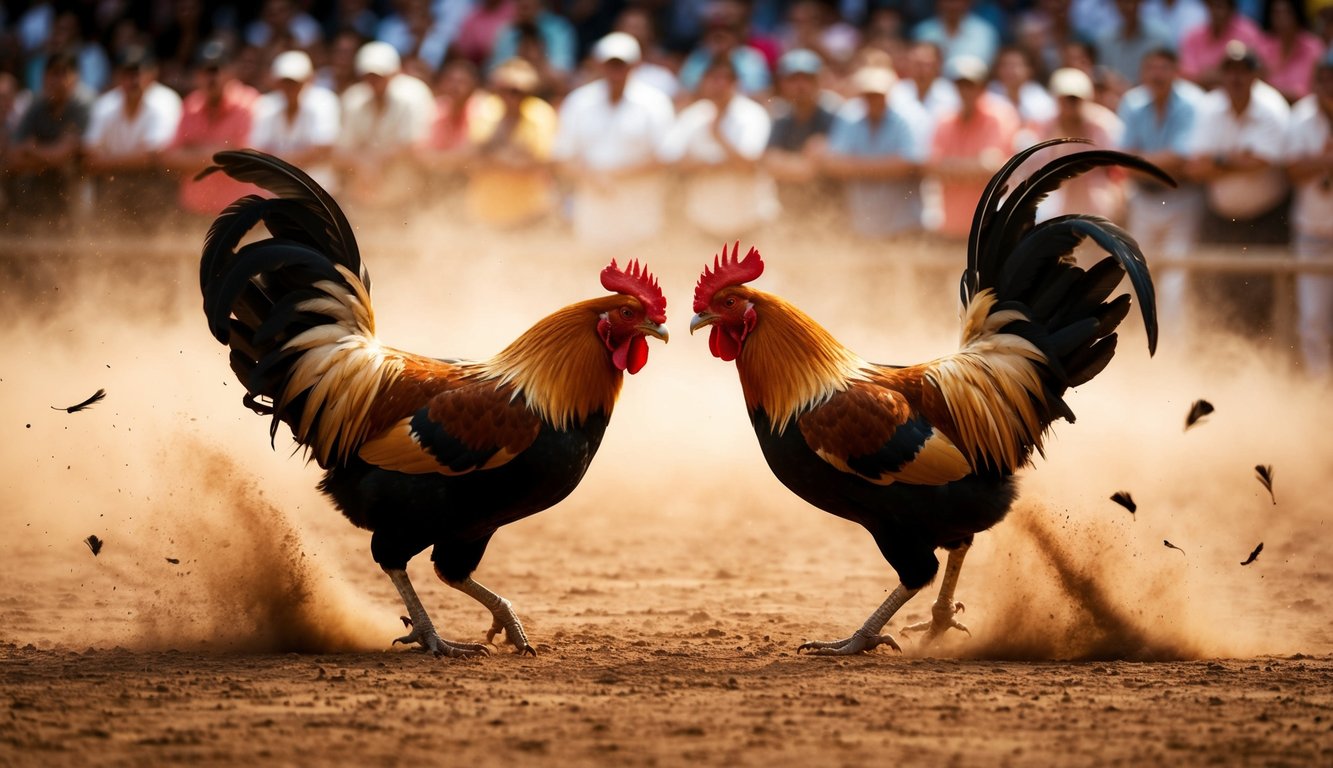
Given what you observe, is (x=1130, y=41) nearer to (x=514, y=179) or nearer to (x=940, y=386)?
(x=514, y=179)

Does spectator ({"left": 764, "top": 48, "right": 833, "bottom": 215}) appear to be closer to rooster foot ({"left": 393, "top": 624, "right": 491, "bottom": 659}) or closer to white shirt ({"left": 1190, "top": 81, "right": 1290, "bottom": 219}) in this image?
white shirt ({"left": 1190, "top": 81, "right": 1290, "bottom": 219})

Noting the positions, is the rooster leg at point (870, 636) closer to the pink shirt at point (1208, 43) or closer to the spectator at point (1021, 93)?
the spectator at point (1021, 93)

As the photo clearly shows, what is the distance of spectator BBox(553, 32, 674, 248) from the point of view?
13.0m

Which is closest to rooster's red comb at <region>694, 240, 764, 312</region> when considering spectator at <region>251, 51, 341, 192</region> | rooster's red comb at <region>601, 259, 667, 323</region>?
rooster's red comb at <region>601, 259, 667, 323</region>

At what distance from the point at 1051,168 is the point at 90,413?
6.83m

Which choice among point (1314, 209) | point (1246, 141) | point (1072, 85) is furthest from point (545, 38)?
point (1314, 209)

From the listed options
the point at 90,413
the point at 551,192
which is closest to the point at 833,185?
the point at 551,192

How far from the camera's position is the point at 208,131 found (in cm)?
1358

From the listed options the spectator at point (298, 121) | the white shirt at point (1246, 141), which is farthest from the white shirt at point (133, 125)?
the white shirt at point (1246, 141)

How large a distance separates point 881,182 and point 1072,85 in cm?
166

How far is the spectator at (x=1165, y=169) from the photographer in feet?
40.7

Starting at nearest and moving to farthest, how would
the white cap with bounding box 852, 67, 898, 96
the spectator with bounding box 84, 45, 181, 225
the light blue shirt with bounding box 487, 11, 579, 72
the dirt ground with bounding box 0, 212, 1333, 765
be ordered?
the dirt ground with bounding box 0, 212, 1333, 765, the white cap with bounding box 852, 67, 898, 96, the spectator with bounding box 84, 45, 181, 225, the light blue shirt with bounding box 487, 11, 579, 72

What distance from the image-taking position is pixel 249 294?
21.7 ft

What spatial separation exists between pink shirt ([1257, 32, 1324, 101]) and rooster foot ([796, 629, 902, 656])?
8488 mm
